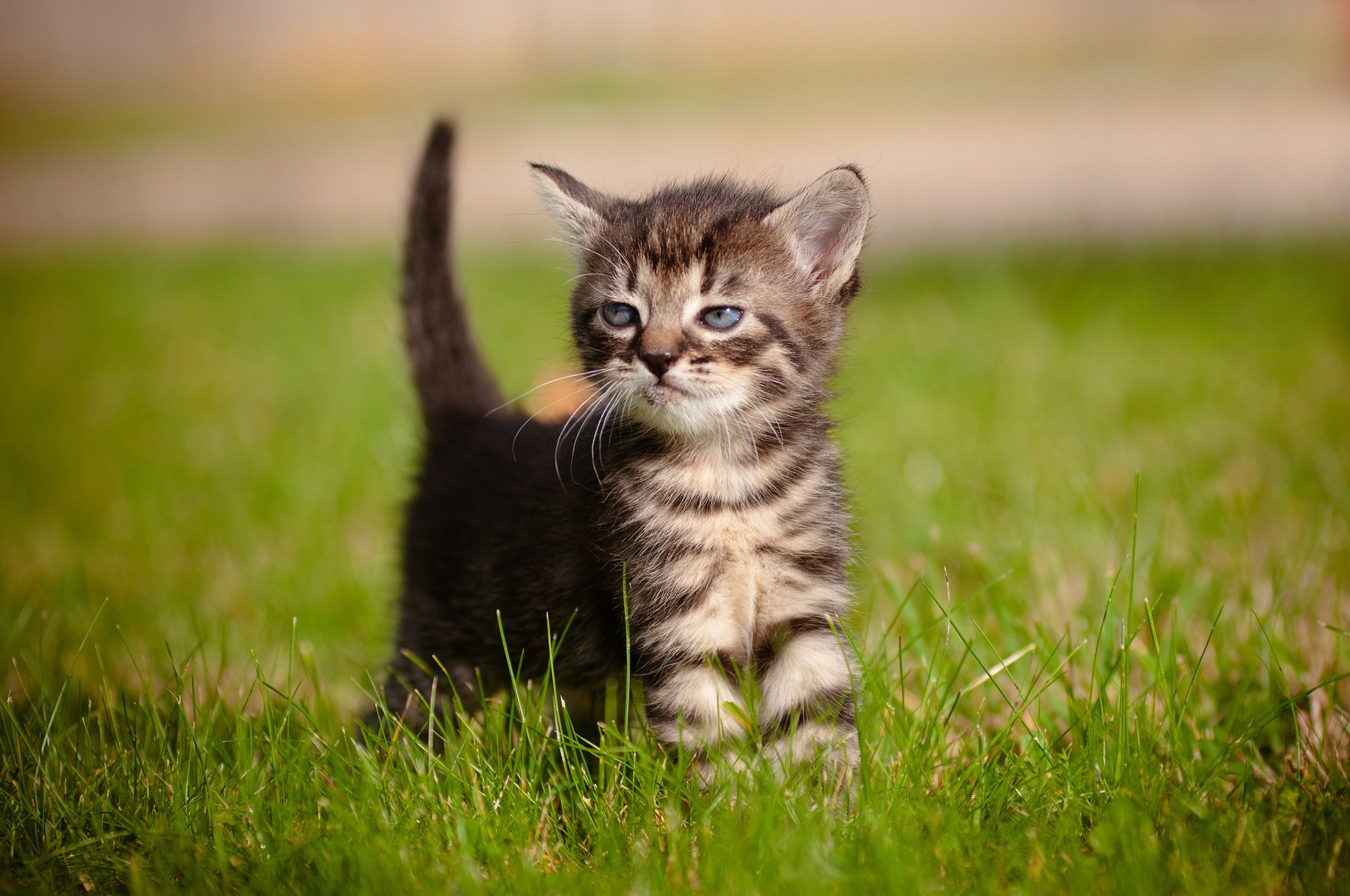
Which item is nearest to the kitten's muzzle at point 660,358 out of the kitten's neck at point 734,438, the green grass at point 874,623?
the kitten's neck at point 734,438

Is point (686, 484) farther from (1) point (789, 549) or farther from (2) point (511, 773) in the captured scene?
(2) point (511, 773)

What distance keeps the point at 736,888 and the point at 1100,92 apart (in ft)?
56.8

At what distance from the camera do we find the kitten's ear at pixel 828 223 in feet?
7.66

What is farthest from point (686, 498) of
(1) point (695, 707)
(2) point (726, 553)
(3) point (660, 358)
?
(1) point (695, 707)

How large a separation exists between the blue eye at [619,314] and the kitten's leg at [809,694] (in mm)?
717

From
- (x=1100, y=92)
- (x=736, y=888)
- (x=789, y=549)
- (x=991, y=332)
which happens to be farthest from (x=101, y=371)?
(x=1100, y=92)

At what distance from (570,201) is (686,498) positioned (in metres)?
0.74

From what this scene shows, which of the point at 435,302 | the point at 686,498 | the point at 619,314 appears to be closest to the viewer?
the point at 686,498

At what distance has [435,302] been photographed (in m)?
2.97

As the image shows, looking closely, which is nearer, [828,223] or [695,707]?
[695,707]

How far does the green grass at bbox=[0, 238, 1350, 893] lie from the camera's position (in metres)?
1.88

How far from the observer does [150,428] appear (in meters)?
5.14

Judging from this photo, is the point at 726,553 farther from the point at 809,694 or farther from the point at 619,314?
the point at 619,314

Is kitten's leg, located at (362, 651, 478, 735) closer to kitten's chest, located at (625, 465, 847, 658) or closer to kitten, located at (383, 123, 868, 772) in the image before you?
kitten, located at (383, 123, 868, 772)
